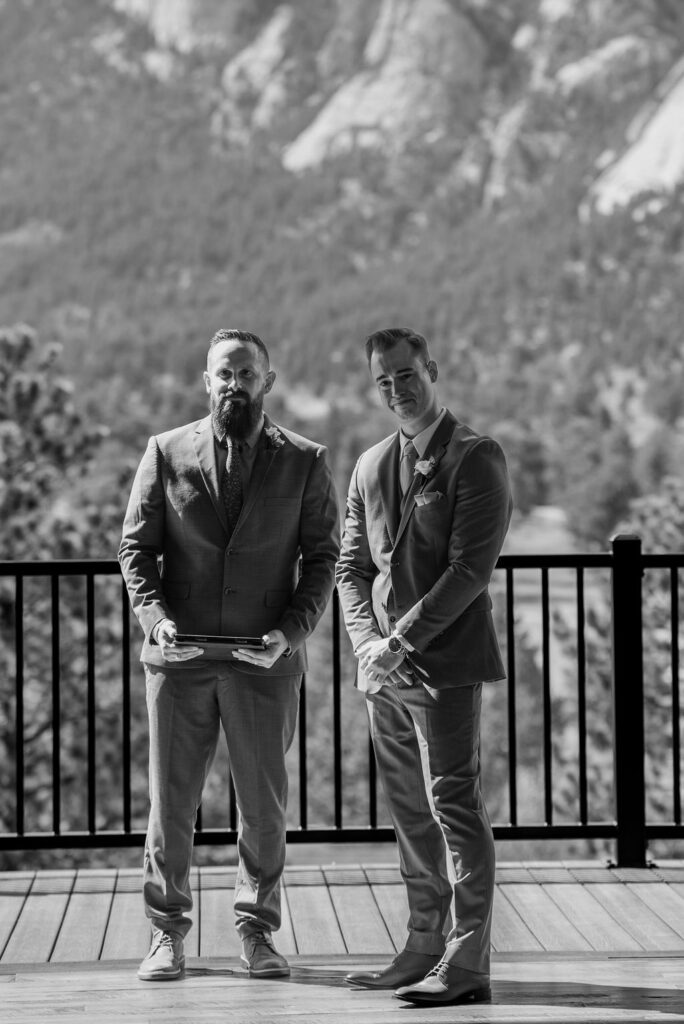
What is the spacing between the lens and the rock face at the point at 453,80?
72750 millimetres

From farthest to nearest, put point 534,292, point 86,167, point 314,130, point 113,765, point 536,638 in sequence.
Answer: point 314,130
point 86,167
point 534,292
point 536,638
point 113,765

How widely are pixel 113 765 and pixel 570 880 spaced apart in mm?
15617

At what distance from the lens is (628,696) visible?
3500 millimetres

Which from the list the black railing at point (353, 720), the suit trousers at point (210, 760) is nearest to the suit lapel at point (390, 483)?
the suit trousers at point (210, 760)

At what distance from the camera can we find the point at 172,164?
7388 centimetres

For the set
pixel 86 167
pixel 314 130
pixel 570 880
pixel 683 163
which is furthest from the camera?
pixel 314 130

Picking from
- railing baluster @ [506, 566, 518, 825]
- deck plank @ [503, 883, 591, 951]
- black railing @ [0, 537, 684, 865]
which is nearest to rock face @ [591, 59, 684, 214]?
black railing @ [0, 537, 684, 865]

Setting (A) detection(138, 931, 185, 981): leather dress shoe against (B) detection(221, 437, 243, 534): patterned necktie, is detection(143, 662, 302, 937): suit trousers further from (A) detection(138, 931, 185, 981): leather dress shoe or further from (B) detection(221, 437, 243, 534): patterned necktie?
(B) detection(221, 437, 243, 534): patterned necktie

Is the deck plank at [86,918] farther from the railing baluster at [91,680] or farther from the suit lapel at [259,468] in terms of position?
the suit lapel at [259,468]

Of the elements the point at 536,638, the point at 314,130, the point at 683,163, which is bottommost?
the point at 536,638

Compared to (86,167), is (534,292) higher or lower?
lower

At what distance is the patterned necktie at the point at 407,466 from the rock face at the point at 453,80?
68275 millimetres

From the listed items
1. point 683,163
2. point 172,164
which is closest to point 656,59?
point 683,163

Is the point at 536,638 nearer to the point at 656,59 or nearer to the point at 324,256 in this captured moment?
the point at 324,256
